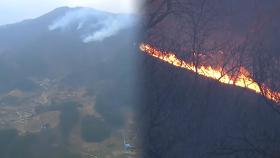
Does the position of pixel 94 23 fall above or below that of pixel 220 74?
above

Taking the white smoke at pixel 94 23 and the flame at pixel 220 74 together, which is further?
the white smoke at pixel 94 23

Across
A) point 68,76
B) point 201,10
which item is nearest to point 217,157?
point 201,10

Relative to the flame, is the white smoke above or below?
above

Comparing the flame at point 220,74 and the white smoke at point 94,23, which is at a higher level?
the white smoke at point 94,23

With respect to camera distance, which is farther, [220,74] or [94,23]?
[94,23]
